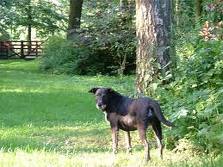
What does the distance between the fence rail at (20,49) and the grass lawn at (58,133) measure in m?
29.2

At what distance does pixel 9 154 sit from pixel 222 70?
369 centimetres

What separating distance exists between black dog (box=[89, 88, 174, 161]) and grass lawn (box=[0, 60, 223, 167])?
408 millimetres

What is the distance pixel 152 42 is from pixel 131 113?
3.52 meters

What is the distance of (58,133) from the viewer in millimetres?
12164

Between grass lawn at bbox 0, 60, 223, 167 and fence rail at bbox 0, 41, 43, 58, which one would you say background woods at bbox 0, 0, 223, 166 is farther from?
fence rail at bbox 0, 41, 43, 58

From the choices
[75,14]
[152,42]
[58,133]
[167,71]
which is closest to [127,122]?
[167,71]

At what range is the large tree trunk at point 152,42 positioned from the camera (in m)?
11.4

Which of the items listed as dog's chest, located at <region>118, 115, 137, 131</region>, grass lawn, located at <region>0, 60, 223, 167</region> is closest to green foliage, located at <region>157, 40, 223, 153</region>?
grass lawn, located at <region>0, 60, 223, 167</region>

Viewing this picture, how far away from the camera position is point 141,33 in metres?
11.7

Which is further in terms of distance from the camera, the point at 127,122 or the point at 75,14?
the point at 75,14

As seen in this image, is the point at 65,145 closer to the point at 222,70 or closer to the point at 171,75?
the point at 171,75

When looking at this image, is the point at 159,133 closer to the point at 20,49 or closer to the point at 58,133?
the point at 58,133

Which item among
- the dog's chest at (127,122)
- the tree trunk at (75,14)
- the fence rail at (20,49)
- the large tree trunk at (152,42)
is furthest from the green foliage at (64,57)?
the dog's chest at (127,122)

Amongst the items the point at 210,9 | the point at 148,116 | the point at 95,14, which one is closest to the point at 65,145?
the point at 148,116
